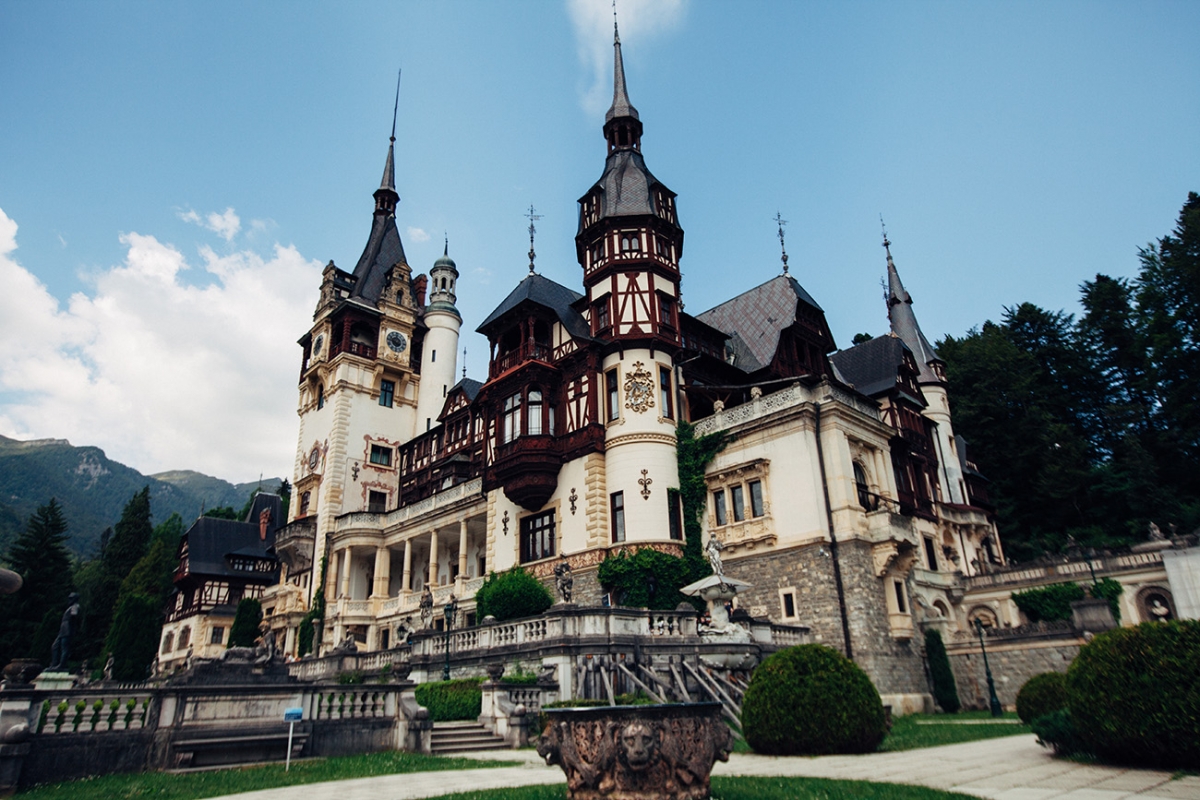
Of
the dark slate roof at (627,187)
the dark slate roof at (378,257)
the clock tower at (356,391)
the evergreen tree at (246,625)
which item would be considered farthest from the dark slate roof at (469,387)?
the evergreen tree at (246,625)

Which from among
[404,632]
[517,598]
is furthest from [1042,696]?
[404,632]

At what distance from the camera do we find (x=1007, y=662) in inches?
1022

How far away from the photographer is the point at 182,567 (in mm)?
60875

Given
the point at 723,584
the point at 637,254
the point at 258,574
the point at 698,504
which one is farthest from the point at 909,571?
the point at 258,574

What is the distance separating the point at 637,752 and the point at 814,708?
6422 millimetres

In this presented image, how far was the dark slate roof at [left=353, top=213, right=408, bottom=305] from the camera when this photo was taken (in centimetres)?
5369

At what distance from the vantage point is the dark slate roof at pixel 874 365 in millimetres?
36719

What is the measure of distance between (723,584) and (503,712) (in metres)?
8.06

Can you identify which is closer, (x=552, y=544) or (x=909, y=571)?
(x=909, y=571)

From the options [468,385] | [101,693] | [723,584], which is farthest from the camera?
[468,385]

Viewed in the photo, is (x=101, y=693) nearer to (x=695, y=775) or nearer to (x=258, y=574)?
(x=695, y=775)

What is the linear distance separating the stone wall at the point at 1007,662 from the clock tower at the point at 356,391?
3482cm

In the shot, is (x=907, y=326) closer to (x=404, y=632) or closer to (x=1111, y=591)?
(x=1111, y=591)

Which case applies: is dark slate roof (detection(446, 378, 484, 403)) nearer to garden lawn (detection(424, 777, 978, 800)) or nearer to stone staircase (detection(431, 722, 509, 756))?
stone staircase (detection(431, 722, 509, 756))
